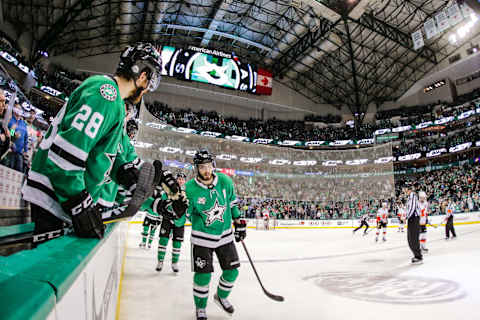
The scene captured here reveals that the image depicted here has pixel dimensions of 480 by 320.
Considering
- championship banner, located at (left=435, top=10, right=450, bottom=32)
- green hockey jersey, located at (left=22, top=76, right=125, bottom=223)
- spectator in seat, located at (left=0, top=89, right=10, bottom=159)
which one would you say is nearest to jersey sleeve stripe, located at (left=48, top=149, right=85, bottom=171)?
green hockey jersey, located at (left=22, top=76, right=125, bottom=223)

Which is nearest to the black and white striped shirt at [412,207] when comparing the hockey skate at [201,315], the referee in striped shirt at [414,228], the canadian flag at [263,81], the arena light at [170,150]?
the referee in striped shirt at [414,228]

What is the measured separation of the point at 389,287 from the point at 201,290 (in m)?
2.51

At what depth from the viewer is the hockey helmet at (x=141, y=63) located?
1.47m

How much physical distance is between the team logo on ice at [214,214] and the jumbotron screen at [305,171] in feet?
35.7

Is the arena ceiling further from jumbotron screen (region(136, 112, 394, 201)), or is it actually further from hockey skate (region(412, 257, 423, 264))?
hockey skate (region(412, 257, 423, 264))

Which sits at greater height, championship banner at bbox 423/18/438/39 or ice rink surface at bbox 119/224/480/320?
championship banner at bbox 423/18/438/39

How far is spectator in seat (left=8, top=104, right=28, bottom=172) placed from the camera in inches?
91.9

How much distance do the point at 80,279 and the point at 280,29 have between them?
24.9 metres

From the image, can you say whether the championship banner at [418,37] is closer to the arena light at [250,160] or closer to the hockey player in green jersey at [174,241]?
the arena light at [250,160]

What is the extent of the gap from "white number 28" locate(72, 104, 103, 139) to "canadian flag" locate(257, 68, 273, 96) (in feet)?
86.9

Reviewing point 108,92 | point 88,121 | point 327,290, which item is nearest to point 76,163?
point 88,121

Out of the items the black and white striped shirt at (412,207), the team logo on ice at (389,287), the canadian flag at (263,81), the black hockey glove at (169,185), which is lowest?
the team logo on ice at (389,287)

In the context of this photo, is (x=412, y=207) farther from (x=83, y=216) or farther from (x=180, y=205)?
(x=83, y=216)

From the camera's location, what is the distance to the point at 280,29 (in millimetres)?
22906
